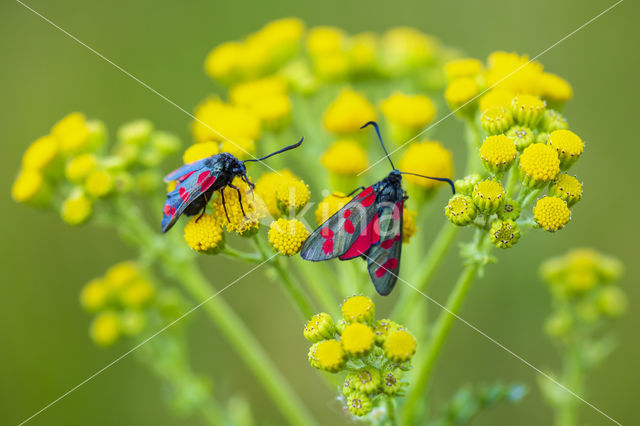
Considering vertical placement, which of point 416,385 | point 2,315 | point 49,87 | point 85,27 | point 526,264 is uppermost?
point 85,27

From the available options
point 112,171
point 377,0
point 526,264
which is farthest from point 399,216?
point 377,0

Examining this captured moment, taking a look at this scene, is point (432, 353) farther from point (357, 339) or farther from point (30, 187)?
point (30, 187)

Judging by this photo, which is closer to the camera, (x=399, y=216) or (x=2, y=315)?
(x=399, y=216)

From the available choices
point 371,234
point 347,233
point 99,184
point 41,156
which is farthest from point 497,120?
point 41,156

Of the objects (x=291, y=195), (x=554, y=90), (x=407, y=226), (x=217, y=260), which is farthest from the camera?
(x=217, y=260)

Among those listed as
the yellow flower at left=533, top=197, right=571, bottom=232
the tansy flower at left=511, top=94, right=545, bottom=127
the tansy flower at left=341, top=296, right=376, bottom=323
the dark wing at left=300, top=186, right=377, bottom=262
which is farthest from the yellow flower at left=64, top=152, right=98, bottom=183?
the yellow flower at left=533, top=197, right=571, bottom=232

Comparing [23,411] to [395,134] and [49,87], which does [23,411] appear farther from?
[395,134]
